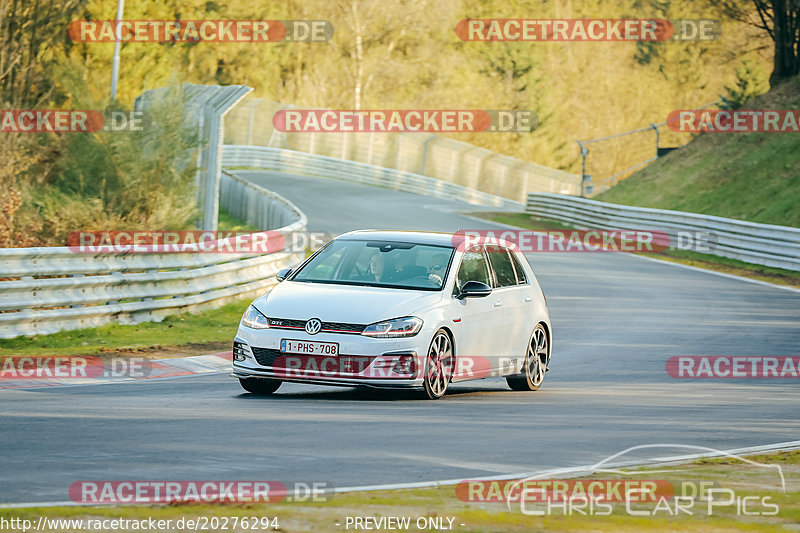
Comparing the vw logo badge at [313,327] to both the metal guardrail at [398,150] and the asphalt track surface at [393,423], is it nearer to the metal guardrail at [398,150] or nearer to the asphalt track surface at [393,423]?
the asphalt track surface at [393,423]

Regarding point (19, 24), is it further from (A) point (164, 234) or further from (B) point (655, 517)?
(B) point (655, 517)

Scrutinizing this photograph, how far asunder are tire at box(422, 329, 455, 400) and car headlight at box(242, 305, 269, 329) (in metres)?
1.46

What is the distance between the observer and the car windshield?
1184cm

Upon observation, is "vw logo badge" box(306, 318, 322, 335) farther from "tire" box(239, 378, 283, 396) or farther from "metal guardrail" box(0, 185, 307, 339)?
"metal guardrail" box(0, 185, 307, 339)

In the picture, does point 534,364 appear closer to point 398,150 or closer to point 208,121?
point 208,121

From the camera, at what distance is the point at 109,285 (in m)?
16.1

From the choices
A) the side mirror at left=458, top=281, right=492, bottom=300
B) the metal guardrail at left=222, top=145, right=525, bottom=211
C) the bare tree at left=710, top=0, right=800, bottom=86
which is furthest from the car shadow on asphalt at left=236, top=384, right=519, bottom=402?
the metal guardrail at left=222, top=145, right=525, bottom=211

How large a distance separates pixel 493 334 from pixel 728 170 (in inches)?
1271

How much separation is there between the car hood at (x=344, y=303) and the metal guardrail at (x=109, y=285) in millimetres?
4165

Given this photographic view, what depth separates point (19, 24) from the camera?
A: 1084 inches

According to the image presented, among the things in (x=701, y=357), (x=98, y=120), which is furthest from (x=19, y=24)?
(x=701, y=357)

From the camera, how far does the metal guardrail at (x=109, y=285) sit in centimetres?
1441

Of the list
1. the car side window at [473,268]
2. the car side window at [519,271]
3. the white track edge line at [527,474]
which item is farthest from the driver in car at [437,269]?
the white track edge line at [527,474]

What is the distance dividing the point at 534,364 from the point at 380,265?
226cm
